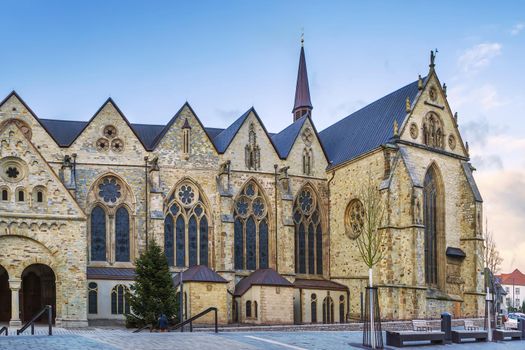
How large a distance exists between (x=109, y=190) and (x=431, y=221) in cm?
2022

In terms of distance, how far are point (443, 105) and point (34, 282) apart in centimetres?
2749

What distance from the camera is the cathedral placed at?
137 feet

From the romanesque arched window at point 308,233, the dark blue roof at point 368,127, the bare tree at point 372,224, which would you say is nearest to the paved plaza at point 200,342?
the bare tree at point 372,224

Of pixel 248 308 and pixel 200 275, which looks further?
pixel 248 308

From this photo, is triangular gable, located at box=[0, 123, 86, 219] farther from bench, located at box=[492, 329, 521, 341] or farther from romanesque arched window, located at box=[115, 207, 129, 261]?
bench, located at box=[492, 329, 521, 341]

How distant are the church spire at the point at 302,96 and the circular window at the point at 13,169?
3319 cm

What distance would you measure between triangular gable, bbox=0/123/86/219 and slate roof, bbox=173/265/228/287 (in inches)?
294

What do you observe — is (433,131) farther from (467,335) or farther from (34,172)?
(34,172)

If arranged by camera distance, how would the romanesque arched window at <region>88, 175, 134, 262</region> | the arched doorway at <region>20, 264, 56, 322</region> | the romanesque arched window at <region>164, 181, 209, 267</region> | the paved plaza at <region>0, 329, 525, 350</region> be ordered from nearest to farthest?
1. the paved plaza at <region>0, 329, 525, 350</region>
2. the arched doorway at <region>20, 264, 56, 322</region>
3. the romanesque arched window at <region>88, 175, 134, 262</region>
4. the romanesque arched window at <region>164, 181, 209, 267</region>

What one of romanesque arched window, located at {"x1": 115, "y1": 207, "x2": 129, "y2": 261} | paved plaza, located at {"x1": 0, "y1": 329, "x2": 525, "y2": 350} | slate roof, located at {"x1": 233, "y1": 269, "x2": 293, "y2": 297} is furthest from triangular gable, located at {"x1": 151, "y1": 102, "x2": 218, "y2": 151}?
paved plaza, located at {"x1": 0, "y1": 329, "x2": 525, "y2": 350}

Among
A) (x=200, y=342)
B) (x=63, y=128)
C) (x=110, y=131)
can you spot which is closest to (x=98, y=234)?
(x=110, y=131)

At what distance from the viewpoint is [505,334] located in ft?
97.2

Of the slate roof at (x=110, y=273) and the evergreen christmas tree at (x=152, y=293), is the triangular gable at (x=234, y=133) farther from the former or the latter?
the evergreen christmas tree at (x=152, y=293)

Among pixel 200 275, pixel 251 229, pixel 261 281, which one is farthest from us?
pixel 251 229
